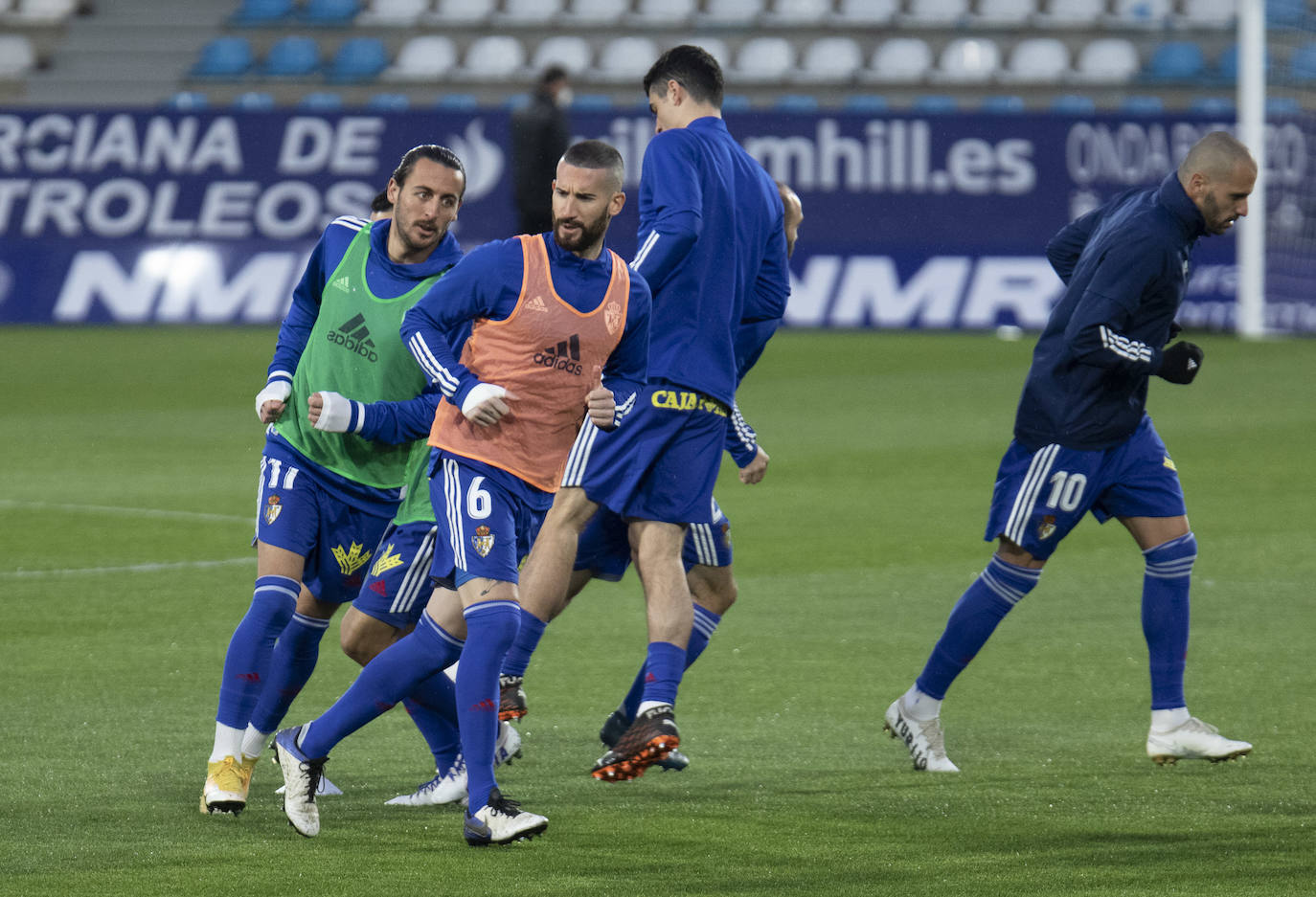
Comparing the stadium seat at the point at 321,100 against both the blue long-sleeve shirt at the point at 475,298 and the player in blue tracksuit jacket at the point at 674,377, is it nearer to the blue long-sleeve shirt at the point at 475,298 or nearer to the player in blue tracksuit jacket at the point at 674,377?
the player in blue tracksuit jacket at the point at 674,377

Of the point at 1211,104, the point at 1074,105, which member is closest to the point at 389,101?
the point at 1074,105

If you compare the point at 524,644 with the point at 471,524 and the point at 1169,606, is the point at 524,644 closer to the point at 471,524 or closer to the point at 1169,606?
the point at 471,524

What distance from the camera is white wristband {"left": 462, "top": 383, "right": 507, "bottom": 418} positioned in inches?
198

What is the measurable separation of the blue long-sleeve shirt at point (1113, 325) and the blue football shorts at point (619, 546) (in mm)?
966

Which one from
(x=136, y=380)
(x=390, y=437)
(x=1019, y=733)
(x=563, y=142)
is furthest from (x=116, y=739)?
(x=563, y=142)

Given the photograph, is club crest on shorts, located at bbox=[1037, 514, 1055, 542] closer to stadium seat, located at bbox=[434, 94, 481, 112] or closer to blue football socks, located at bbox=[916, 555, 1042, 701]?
blue football socks, located at bbox=[916, 555, 1042, 701]

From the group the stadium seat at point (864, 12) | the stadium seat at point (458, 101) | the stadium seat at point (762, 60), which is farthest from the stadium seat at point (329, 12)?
the stadium seat at point (864, 12)

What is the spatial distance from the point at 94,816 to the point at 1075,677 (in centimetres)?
365

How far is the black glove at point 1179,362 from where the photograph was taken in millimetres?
6082

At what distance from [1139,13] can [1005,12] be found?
1.71m

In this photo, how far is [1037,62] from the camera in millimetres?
25781

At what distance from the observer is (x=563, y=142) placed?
807 inches

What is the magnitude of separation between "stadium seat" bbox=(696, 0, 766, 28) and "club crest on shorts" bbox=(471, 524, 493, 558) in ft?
72.5

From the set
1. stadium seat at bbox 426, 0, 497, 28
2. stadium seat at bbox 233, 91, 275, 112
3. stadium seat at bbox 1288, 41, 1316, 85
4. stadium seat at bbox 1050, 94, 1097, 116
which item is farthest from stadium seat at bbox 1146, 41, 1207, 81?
stadium seat at bbox 233, 91, 275, 112
